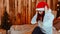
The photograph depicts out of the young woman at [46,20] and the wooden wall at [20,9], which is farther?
the wooden wall at [20,9]

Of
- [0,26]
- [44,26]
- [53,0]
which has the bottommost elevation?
[0,26]

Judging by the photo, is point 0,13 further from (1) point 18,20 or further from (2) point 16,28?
(2) point 16,28

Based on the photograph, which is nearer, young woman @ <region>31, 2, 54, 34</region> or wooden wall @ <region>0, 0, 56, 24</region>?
young woman @ <region>31, 2, 54, 34</region>

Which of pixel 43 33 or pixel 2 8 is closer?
pixel 43 33

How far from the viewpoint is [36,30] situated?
2555 mm

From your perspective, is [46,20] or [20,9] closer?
[46,20]

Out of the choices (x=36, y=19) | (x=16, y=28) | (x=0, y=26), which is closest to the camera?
(x=36, y=19)

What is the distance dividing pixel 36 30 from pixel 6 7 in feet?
6.53

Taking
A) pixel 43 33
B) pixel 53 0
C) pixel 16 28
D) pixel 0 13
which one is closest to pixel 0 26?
pixel 0 13

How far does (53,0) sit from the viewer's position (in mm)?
4426

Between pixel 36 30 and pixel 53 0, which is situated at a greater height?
pixel 53 0

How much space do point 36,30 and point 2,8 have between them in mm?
2020

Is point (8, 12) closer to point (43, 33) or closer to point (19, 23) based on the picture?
point (19, 23)

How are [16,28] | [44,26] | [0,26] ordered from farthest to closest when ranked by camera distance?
[0,26], [16,28], [44,26]
